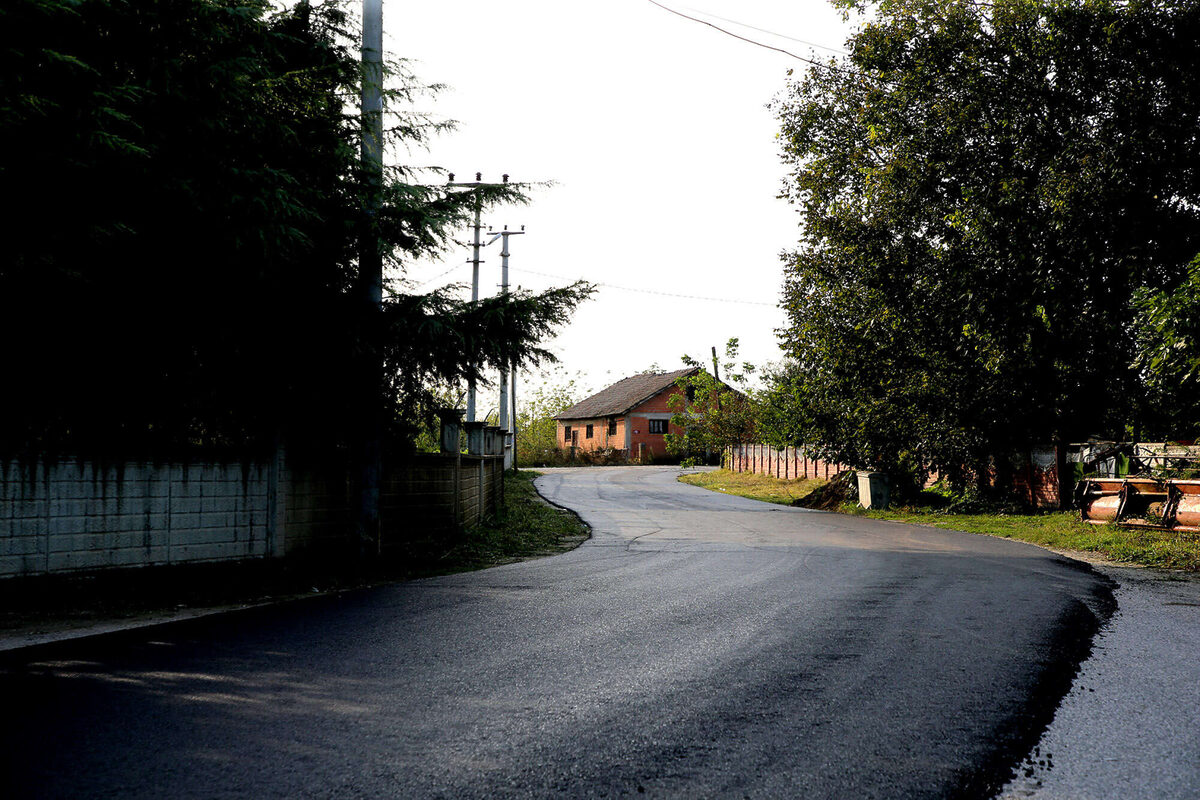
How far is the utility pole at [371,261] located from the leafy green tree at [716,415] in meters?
33.3

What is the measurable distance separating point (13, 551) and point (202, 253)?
321 cm

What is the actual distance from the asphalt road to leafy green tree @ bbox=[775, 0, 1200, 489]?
30.2 ft

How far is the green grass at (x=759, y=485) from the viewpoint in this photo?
27.4 metres

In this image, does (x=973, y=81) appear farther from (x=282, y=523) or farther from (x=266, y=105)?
(x=282, y=523)

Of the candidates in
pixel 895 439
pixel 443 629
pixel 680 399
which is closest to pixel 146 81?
pixel 443 629

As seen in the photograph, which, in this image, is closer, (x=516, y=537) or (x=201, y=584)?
(x=201, y=584)

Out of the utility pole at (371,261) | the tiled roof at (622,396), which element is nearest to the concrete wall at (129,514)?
the utility pole at (371,261)

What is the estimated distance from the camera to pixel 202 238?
7672 millimetres

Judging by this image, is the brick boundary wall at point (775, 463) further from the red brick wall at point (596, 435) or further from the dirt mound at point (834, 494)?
the red brick wall at point (596, 435)

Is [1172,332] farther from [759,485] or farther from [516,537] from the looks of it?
[759,485]

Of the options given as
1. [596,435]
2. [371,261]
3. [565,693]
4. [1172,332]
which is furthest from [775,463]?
[565,693]

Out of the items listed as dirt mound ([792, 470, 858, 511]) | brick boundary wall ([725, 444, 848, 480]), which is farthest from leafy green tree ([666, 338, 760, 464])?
dirt mound ([792, 470, 858, 511])

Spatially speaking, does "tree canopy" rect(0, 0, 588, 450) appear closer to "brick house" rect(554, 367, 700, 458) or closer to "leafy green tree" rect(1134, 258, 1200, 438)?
"leafy green tree" rect(1134, 258, 1200, 438)

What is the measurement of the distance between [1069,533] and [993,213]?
6268 mm
